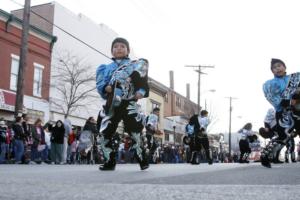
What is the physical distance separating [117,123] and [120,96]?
40 centimetres

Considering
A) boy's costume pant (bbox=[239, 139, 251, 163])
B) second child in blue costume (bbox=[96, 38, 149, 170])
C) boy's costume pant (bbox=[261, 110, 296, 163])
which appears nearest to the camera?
second child in blue costume (bbox=[96, 38, 149, 170])

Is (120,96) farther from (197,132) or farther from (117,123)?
(197,132)

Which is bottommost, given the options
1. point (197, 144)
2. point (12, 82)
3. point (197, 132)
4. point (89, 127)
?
point (197, 144)

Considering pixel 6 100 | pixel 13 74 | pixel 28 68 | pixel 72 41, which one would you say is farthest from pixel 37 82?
pixel 72 41

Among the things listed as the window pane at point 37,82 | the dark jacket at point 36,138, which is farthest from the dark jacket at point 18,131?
the window pane at point 37,82

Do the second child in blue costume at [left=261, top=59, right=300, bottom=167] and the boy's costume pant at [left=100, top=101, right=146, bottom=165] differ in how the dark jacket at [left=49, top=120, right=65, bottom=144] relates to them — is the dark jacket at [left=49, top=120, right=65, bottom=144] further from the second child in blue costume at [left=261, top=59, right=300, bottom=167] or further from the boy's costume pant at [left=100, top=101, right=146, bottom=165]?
the second child in blue costume at [left=261, top=59, right=300, bottom=167]

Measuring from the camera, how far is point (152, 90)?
159 ft

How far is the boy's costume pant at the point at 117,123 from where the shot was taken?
6789mm

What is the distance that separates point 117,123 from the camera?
6.84 m

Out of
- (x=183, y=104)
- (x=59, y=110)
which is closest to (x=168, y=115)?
(x=183, y=104)

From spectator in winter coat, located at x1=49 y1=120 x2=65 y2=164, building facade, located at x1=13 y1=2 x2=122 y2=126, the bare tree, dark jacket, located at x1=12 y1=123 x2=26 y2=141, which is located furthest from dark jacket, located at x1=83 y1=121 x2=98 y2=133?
the bare tree

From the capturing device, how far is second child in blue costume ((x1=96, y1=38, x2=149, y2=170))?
677cm

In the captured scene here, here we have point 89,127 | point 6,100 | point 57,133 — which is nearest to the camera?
point 57,133

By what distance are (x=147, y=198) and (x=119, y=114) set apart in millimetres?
4247
